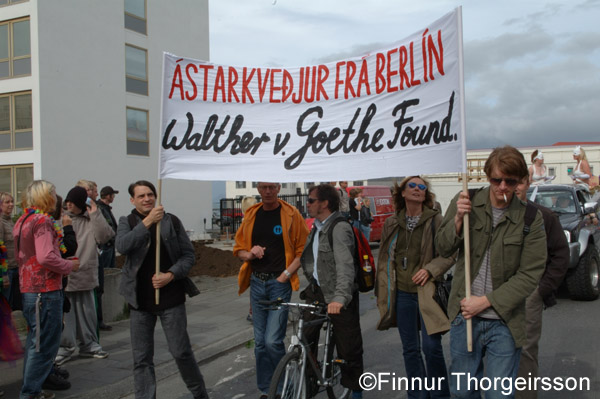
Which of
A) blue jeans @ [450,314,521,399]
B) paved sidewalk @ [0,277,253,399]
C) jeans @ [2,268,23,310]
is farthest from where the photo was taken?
paved sidewalk @ [0,277,253,399]

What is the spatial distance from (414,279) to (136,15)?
78.3 ft

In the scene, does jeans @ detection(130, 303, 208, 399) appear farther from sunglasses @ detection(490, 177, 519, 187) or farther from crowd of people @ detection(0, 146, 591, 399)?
sunglasses @ detection(490, 177, 519, 187)

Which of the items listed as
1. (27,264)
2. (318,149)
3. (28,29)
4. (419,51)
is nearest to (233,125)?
(318,149)

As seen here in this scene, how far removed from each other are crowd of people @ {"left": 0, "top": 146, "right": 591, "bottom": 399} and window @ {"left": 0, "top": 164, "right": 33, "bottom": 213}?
689 inches

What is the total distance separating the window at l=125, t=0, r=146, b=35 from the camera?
23891 mm

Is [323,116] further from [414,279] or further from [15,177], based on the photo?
[15,177]

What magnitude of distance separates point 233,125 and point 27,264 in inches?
86.4

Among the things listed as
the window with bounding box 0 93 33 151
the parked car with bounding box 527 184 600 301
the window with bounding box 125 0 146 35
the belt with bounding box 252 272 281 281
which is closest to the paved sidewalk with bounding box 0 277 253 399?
the belt with bounding box 252 272 281 281

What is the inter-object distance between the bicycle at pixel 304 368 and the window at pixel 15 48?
20263 mm

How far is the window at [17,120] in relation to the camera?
2070 cm

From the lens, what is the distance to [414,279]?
4102mm

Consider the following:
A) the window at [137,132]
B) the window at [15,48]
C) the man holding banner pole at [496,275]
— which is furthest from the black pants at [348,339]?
the window at [137,132]

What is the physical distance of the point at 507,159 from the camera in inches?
125

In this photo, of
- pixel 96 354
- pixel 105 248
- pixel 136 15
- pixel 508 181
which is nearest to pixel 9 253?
pixel 96 354
